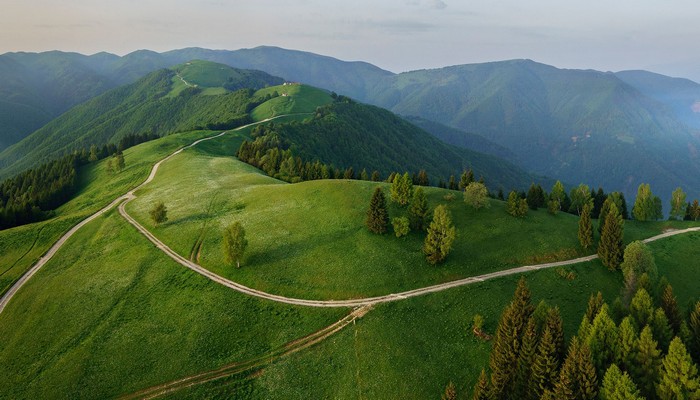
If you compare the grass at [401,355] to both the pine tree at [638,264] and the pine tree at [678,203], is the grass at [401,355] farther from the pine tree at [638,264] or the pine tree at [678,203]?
the pine tree at [678,203]

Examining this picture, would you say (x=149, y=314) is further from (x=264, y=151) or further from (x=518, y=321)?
(x=264, y=151)

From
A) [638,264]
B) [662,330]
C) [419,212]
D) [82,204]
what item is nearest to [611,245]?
[638,264]

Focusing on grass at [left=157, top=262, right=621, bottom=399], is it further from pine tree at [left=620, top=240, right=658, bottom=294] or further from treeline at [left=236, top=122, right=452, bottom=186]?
treeline at [left=236, top=122, right=452, bottom=186]

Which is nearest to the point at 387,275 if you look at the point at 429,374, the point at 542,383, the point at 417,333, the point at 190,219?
the point at 417,333

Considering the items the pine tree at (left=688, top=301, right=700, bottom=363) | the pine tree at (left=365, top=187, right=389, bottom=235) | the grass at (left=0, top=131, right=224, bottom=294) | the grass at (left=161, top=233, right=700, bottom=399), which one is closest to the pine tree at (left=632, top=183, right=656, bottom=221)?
the grass at (left=161, top=233, right=700, bottom=399)

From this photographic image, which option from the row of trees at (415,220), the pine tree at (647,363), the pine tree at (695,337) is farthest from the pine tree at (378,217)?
the pine tree at (695,337)

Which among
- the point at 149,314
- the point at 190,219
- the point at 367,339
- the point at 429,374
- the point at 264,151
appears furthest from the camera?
the point at 264,151
